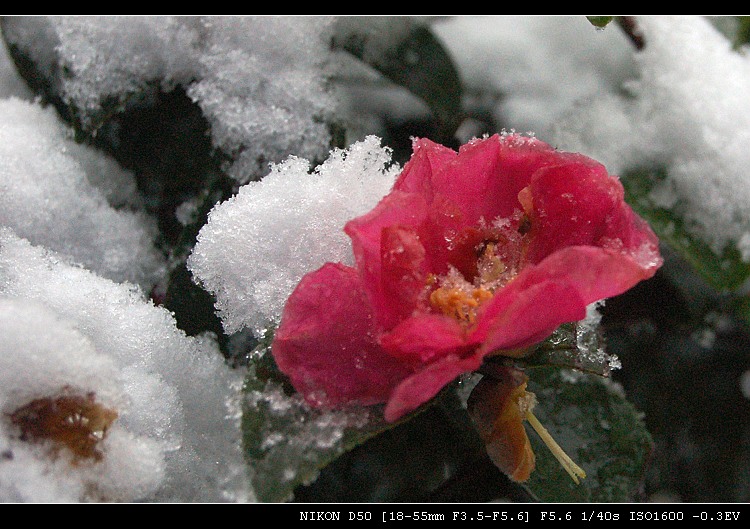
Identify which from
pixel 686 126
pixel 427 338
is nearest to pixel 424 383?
pixel 427 338

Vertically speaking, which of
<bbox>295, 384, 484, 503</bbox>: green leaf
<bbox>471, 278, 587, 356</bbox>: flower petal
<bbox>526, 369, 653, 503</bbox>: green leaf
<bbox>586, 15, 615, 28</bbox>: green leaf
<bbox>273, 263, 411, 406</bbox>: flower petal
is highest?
<bbox>586, 15, 615, 28</bbox>: green leaf

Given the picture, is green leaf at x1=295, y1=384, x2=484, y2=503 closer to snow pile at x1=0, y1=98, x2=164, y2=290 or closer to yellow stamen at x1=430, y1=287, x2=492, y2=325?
yellow stamen at x1=430, y1=287, x2=492, y2=325

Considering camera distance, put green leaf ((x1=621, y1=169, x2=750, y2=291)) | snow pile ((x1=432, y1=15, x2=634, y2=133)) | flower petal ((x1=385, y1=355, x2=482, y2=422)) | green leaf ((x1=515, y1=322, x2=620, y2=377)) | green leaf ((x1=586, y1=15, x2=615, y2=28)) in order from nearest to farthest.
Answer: flower petal ((x1=385, y1=355, x2=482, y2=422))
green leaf ((x1=515, y1=322, x2=620, y2=377))
green leaf ((x1=586, y1=15, x2=615, y2=28))
green leaf ((x1=621, y1=169, x2=750, y2=291))
snow pile ((x1=432, y1=15, x2=634, y2=133))

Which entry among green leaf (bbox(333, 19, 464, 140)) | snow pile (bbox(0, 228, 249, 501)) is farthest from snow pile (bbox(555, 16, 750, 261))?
snow pile (bbox(0, 228, 249, 501))

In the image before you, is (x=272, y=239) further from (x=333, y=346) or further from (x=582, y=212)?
(x=582, y=212)

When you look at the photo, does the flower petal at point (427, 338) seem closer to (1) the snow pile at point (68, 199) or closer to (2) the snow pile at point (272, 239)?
(2) the snow pile at point (272, 239)

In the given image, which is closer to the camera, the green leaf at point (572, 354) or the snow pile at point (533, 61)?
the green leaf at point (572, 354)

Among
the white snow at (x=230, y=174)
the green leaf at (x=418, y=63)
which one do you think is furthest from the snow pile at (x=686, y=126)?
the green leaf at (x=418, y=63)
